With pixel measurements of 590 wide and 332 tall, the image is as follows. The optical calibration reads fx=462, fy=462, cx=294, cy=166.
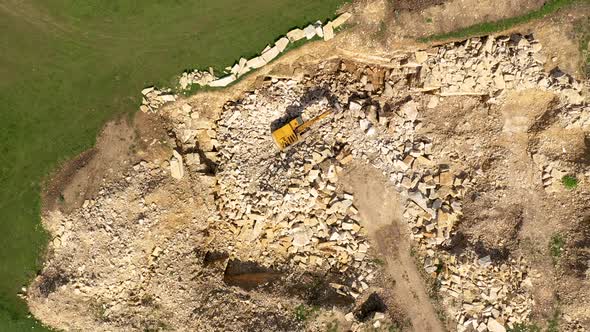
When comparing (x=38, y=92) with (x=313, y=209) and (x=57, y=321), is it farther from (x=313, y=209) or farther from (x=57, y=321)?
(x=313, y=209)

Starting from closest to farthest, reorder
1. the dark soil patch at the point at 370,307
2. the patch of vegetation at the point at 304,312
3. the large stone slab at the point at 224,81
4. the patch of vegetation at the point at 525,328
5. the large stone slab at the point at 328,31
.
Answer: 1. the patch of vegetation at the point at 304,312
2. the dark soil patch at the point at 370,307
3. the patch of vegetation at the point at 525,328
4. the large stone slab at the point at 328,31
5. the large stone slab at the point at 224,81

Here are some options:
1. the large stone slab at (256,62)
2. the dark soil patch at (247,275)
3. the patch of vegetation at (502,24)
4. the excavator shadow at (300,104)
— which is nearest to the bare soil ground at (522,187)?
the patch of vegetation at (502,24)

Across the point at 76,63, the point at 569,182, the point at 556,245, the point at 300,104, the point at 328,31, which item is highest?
the point at 76,63

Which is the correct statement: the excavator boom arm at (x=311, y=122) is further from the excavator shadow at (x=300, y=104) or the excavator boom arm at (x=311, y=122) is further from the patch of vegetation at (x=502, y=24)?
the patch of vegetation at (x=502, y=24)

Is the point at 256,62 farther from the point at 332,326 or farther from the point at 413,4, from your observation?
the point at 332,326

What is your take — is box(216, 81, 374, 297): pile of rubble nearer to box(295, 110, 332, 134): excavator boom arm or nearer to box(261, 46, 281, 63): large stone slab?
box(295, 110, 332, 134): excavator boom arm

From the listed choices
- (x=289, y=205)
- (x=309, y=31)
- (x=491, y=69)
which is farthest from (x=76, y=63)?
(x=491, y=69)
